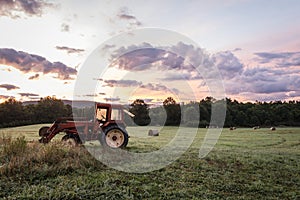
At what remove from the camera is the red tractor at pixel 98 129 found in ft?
46.0

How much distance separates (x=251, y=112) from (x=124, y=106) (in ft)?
169

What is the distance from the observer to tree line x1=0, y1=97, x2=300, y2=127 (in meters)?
24.8

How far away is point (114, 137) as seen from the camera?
46.5 ft

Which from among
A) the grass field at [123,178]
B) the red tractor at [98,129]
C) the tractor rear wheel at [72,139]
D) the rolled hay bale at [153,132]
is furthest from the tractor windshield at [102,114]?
the rolled hay bale at [153,132]

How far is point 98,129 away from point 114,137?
841mm

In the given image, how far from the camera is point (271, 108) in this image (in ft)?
208

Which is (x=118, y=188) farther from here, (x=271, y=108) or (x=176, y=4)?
(x=271, y=108)

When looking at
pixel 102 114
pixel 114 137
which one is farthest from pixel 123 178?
pixel 102 114

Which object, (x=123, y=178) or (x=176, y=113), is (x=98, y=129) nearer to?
(x=123, y=178)

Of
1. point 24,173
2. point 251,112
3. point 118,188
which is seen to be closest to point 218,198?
point 118,188

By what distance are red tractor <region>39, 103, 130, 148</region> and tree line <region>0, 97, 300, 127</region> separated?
2.35 ft

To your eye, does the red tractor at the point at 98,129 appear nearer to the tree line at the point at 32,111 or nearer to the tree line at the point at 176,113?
the tree line at the point at 176,113

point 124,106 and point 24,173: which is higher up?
point 124,106

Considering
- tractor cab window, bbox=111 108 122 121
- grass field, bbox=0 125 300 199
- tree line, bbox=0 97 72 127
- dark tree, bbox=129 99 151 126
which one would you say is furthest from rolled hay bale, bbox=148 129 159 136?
grass field, bbox=0 125 300 199
